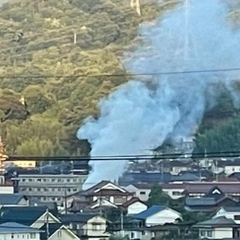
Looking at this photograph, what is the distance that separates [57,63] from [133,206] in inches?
255

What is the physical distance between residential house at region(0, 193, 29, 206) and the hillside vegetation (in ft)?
6.61

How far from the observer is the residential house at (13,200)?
233 inches

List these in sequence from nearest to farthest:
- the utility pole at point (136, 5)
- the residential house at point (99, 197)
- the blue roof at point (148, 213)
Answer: the blue roof at point (148, 213)
the residential house at point (99, 197)
the utility pole at point (136, 5)

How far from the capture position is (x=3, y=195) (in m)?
6.25

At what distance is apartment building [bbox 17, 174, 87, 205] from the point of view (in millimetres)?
6926

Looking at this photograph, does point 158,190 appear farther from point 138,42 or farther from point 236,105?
point 138,42

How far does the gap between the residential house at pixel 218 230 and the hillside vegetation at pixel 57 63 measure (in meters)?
4.12

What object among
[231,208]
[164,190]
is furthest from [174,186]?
[231,208]

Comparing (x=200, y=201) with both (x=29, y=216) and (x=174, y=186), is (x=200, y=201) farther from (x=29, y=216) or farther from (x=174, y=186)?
(x=29, y=216)

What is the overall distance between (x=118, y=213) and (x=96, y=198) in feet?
3.23

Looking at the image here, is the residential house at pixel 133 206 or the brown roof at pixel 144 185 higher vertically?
the brown roof at pixel 144 185

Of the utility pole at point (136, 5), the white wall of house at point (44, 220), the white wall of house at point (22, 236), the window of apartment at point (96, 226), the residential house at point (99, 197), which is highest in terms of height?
the utility pole at point (136, 5)

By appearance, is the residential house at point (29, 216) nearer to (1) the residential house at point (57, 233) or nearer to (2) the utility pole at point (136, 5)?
(1) the residential house at point (57, 233)

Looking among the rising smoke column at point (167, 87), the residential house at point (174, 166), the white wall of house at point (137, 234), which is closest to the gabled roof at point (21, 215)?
the white wall of house at point (137, 234)
